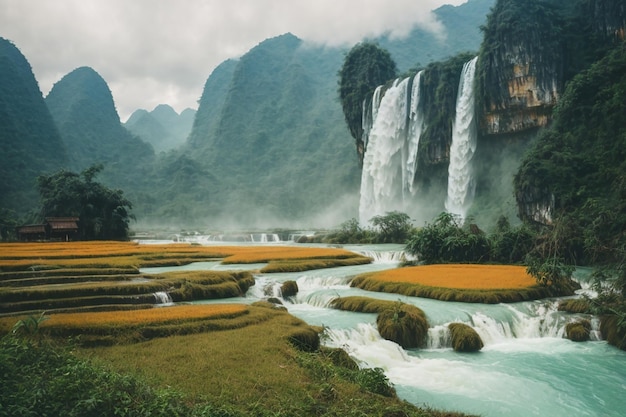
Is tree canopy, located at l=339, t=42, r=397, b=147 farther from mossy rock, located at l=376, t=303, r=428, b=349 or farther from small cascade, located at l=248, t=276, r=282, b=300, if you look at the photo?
mossy rock, located at l=376, t=303, r=428, b=349

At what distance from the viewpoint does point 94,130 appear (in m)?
123

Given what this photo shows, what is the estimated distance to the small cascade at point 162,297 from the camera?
1524cm

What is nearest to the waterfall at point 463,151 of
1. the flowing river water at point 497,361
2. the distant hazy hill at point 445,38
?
the flowing river water at point 497,361

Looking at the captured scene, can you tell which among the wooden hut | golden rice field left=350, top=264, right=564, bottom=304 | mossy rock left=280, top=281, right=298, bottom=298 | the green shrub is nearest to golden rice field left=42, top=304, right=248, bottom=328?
the green shrub

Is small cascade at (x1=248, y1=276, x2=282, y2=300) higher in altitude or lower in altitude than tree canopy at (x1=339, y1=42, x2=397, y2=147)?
lower

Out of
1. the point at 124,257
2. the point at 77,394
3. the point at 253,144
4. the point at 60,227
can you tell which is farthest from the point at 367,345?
the point at 253,144

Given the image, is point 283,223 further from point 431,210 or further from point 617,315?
point 617,315

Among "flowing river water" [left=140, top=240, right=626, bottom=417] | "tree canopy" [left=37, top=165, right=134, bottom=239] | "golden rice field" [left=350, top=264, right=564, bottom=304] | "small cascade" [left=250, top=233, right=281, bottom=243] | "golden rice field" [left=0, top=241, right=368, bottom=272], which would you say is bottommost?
"flowing river water" [left=140, top=240, right=626, bottom=417]

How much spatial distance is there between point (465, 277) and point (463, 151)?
102ft

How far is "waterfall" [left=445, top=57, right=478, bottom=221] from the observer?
47.3m

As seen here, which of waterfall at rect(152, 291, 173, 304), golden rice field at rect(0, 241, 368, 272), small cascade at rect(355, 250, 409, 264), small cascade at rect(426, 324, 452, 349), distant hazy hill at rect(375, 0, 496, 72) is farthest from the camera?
distant hazy hill at rect(375, 0, 496, 72)

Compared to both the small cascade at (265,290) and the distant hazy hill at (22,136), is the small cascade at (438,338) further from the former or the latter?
the distant hazy hill at (22,136)

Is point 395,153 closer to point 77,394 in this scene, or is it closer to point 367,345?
point 367,345

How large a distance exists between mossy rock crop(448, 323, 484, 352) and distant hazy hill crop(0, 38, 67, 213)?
66.6 meters
